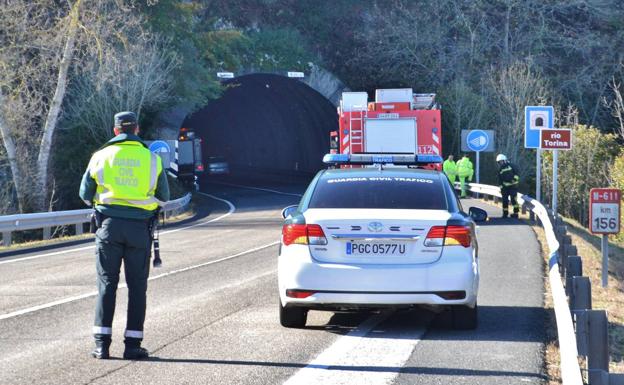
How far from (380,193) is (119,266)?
2877 mm

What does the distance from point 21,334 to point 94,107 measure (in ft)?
96.0

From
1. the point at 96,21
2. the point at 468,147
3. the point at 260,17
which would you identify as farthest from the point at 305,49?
the point at 96,21

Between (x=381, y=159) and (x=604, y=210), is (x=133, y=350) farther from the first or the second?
(x=604, y=210)

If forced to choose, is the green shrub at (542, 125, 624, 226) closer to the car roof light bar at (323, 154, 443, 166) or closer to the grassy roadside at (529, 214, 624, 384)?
the grassy roadside at (529, 214, 624, 384)

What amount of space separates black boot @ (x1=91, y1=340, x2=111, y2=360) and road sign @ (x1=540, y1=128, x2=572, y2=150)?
14743 millimetres

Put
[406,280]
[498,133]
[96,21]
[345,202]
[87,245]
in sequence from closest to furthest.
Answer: [406,280], [345,202], [87,245], [96,21], [498,133]

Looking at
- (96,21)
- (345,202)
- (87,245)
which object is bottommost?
(87,245)

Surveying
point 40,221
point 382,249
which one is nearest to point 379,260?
point 382,249

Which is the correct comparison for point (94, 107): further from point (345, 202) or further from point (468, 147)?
point (345, 202)

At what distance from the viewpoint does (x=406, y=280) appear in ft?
31.3

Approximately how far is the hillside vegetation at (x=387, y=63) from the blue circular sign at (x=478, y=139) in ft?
8.59

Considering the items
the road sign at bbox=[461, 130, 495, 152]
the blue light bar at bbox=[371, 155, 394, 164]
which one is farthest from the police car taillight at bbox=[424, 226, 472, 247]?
the road sign at bbox=[461, 130, 495, 152]

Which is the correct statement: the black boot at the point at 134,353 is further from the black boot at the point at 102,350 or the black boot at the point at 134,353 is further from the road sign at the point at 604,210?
the road sign at the point at 604,210

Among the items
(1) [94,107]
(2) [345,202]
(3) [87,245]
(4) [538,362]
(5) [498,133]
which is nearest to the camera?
(4) [538,362]
